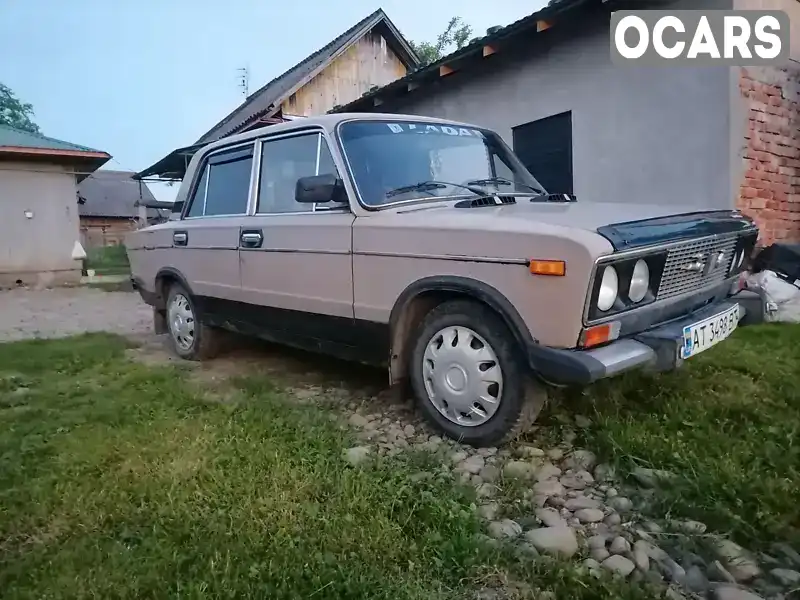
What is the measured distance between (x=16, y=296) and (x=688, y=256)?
12863 mm

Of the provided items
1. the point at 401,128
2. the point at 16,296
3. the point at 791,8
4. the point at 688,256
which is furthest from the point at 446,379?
the point at 16,296

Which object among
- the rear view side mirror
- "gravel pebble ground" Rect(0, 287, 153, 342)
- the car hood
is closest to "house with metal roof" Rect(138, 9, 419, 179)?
"gravel pebble ground" Rect(0, 287, 153, 342)

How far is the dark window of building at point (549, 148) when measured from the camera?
7.32 m

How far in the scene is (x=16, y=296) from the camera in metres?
11.9

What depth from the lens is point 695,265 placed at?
311 centimetres

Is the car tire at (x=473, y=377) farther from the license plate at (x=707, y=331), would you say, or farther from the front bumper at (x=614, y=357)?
the license plate at (x=707, y=331)

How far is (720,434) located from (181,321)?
4.36 meters

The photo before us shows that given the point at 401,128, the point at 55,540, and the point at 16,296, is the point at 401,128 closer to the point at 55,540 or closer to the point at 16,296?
the point at 55,540

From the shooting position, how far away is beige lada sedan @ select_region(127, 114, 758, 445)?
2.68 m

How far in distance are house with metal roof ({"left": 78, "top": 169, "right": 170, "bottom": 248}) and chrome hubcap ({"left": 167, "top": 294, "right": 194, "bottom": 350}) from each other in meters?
35.4

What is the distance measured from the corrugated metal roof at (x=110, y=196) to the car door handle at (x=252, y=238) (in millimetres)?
41400

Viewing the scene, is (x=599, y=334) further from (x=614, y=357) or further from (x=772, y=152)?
(x=772, y=152)

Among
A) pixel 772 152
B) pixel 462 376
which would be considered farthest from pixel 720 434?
pixel 772 152
